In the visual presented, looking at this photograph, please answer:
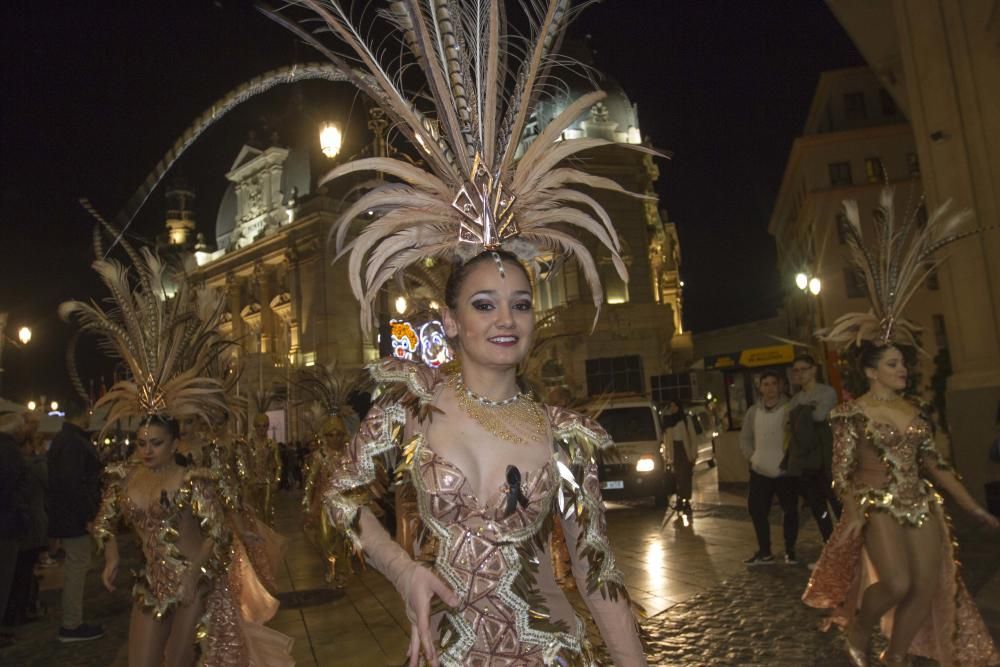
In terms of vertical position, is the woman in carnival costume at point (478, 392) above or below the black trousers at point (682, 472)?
above

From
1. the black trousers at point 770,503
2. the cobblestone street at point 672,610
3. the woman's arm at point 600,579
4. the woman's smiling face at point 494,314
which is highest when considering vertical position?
the woman's smiling face at point 494,314

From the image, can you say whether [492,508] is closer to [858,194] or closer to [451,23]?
[451,23]

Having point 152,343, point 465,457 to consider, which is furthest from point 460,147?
point 152,343

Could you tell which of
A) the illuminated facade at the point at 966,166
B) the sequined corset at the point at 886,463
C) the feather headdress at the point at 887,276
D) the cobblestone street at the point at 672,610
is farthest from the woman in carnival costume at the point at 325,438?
the illuminated facade at the point at 966,166

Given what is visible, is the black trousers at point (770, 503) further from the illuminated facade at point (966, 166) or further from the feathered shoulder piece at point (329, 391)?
the feathered shoulder piece at point (329, 391)

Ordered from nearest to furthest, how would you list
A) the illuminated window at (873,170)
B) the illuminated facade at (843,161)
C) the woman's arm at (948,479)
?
1. the woman's arm at (948,479)
2. the illuminated facade at (843,161)
3. the illuminated window at (873,170)

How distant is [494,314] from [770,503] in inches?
271

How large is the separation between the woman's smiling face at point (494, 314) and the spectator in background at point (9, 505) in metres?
6.54

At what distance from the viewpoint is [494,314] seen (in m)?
2.55

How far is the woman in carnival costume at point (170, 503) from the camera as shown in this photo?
466 centimetres

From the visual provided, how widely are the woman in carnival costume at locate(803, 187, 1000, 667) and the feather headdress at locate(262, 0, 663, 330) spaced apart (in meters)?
3.21

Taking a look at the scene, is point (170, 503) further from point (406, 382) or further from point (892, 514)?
point (892, 514)

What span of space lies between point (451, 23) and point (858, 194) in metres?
48.3

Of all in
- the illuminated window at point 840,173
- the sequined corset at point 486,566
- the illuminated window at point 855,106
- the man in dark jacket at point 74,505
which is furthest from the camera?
the illuminated window at point 840,173
